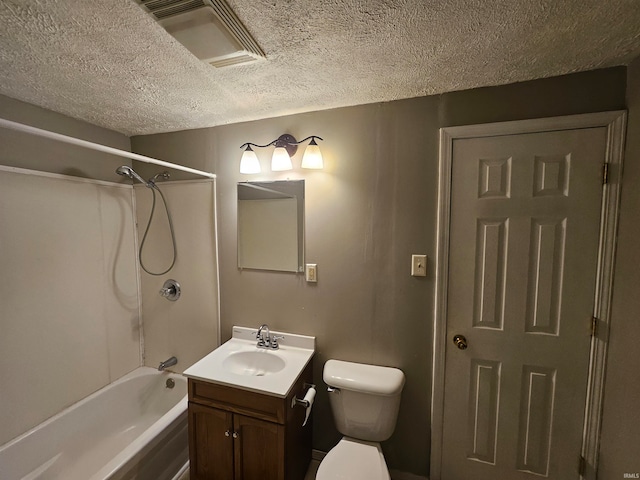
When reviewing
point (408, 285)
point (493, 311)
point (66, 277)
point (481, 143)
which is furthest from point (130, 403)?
point (481, 143)

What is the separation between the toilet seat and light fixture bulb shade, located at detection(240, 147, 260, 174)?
167 cm

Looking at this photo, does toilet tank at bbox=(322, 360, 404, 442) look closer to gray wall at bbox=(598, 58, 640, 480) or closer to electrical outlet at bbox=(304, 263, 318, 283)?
electrical outlet at bbox=(304, 263, 318, 283)

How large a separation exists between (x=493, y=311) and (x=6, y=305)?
265 cm

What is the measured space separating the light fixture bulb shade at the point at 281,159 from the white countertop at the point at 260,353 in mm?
1096

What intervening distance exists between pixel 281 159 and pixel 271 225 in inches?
17.5

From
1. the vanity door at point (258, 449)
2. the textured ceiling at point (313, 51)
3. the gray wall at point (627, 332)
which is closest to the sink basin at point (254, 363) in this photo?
the vanity door at point (258, 449)

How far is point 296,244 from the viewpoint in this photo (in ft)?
5.58

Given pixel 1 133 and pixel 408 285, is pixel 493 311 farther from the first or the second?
pixel 1 133

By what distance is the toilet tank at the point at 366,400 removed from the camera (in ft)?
4.62

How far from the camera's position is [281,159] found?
1.58 meters

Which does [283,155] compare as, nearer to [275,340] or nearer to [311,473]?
[275,340]

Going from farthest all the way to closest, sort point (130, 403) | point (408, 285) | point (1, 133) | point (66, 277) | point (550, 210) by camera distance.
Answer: point (130, 403), point (66, 277), point (408, 285), point (1, 133), point (550, 210)

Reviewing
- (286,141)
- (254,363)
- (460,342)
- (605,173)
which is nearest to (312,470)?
(254,363)

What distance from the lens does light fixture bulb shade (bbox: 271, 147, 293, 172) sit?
1578 millimetres
